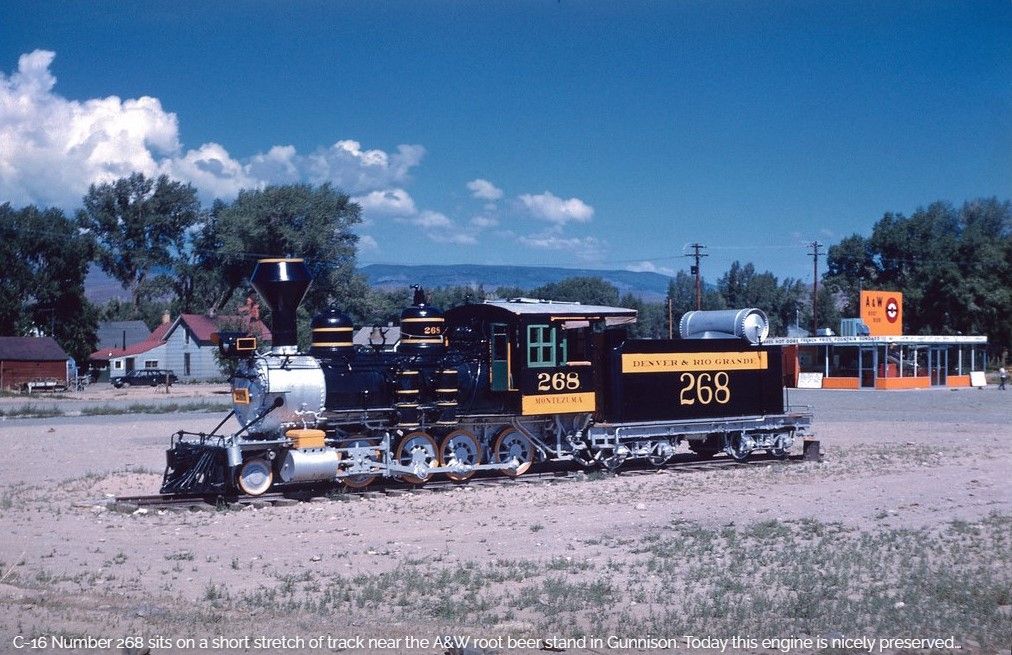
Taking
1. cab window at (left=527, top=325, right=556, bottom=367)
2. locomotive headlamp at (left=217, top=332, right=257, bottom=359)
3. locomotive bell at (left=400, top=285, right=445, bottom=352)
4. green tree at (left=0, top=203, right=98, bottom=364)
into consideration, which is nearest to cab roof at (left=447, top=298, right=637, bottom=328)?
cab window at (left=527, top=325, right=556, bottom=367)

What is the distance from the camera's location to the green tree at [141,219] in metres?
90.1

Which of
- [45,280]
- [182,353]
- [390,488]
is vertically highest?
[45,280]

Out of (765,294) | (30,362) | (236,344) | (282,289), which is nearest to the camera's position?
(236,344)

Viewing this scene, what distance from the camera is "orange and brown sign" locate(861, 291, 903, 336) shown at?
5725cm

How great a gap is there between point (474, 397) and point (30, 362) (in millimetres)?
57610

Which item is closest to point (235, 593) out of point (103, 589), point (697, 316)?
point (103, 589)

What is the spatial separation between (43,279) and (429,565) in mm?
74159

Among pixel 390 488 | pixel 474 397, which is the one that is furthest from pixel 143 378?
pixel 474 397

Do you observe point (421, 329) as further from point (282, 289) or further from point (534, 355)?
point (282, 289)

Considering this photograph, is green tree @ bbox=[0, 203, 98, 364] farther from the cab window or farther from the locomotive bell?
the cab window

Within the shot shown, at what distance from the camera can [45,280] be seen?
76.6 meters

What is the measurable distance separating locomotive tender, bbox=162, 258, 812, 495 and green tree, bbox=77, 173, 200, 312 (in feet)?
250

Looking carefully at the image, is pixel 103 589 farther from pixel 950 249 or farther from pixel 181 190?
pixel 181 190

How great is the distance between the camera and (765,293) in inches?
3637
